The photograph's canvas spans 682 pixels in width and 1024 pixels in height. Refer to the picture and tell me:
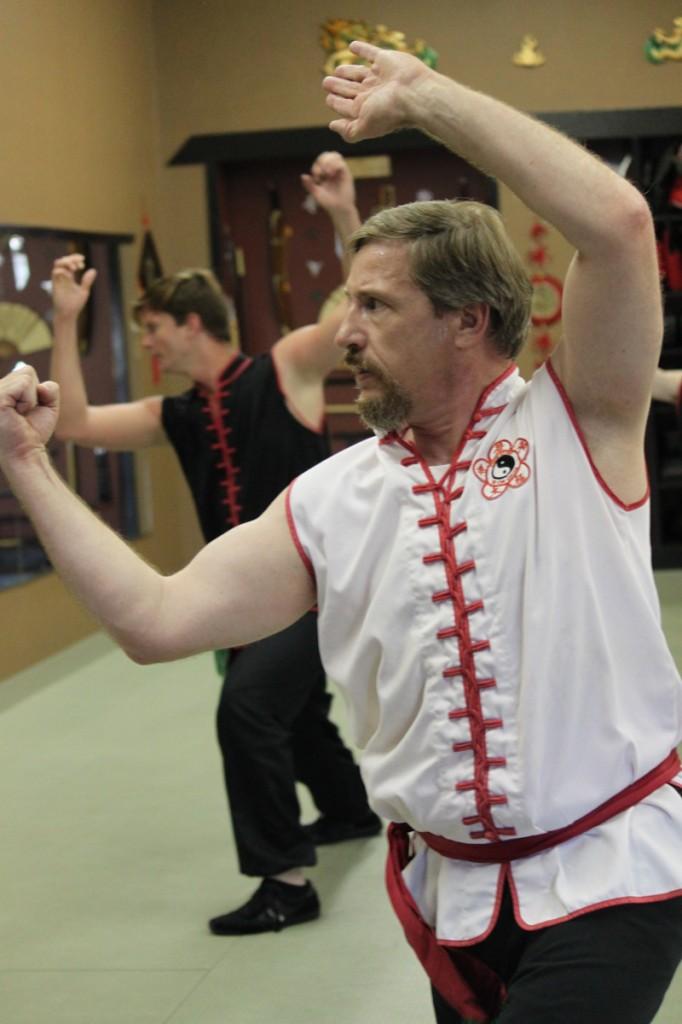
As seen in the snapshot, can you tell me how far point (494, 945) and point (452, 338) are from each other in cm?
69

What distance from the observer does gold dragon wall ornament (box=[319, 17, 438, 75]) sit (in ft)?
28.9

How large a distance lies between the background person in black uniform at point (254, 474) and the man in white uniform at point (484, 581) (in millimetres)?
1595

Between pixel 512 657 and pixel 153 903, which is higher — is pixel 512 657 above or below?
above

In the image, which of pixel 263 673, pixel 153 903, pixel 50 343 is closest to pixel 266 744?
pixel 263 673

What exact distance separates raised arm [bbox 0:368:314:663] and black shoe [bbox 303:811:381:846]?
2401mm

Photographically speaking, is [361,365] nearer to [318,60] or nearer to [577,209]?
[577,209]

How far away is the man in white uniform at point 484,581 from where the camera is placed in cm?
158

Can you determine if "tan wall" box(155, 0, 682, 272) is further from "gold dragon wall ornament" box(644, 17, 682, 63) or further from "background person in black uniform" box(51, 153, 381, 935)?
"background person in black uniform" box(51, 153, 381, 935)

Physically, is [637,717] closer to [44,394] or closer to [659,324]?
[659,324]

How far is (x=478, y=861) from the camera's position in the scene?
1715mm

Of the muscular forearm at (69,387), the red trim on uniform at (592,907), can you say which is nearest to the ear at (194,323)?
the muscular forearm at (69,387)

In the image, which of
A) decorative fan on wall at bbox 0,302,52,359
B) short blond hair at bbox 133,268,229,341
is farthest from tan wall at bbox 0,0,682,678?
short blond hair at bbox 133,268,229,341

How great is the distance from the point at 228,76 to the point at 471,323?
767 centimetres

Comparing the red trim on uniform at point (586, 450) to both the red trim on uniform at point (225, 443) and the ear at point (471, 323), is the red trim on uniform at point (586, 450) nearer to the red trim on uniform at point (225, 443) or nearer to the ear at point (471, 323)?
the ear at point (471, 323)
